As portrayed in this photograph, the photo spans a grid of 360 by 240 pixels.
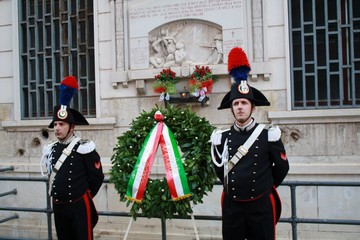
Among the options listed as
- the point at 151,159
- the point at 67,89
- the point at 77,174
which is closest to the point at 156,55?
the point at 67,89

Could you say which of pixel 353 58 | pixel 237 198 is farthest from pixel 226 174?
pixel 353 58

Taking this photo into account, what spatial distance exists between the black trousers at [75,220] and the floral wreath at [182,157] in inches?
15.0

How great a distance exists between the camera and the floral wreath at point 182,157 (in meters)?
4.18

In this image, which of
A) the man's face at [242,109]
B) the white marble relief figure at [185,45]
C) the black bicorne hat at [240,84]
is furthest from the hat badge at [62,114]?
the white marble relief figure at [185,45]

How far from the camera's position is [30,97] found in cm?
875

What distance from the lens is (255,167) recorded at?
3676mm

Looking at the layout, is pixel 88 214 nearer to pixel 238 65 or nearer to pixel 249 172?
pixel 249 172

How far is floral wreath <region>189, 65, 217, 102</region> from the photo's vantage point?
7.20m

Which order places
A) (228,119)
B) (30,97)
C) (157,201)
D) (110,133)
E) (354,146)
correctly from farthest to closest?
(30,97) < (110,133) < (228,119) < (354,146) < (157,201)

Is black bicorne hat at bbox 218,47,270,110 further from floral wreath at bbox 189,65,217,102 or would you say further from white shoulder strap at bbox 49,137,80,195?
floral wreath at bbox 189,65,217,102

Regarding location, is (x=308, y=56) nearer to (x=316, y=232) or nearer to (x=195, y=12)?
(x=195, y=12)

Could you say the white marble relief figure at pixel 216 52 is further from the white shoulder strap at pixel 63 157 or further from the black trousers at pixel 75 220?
the black trousers at pixel 75 220

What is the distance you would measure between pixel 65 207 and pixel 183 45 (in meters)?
4.15

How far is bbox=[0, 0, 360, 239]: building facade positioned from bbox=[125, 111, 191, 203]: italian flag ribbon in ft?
10.3
